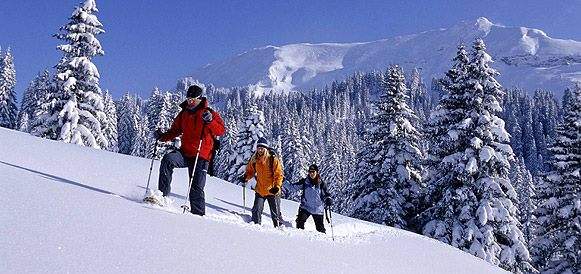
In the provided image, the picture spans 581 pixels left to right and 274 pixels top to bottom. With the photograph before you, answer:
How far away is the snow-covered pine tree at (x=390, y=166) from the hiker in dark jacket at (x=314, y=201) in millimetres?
14164

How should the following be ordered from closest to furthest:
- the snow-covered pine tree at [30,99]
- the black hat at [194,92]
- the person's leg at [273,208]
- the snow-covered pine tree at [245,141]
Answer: the black hat at [194,92] < the person's leg at [273,208] < the snow-covered pine tree at [245,141] < the snow-covered pine tree at [30,99]

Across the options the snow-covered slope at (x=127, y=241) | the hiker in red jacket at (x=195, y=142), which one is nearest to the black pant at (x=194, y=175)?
the hiker in red jacket at (x=195, y=142)

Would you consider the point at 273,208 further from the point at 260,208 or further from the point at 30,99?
the point at 30,99

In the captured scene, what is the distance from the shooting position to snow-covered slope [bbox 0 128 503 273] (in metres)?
4.22

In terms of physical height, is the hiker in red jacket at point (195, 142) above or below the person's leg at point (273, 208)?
above

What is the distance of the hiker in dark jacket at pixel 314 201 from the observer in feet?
39.9

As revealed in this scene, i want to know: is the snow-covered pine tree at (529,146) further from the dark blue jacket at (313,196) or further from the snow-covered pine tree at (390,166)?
the dark blue jacket at (313,196)

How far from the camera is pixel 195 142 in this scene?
7.89 m

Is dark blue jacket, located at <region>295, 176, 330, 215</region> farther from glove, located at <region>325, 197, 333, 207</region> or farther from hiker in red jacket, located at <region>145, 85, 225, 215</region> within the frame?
hiker in red jacket, located at <region>145, 85, 225, 215</region>

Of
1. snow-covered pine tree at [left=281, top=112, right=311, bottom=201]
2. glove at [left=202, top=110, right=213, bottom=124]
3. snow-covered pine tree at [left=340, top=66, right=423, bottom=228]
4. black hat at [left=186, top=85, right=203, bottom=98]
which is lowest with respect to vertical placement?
snow-covered pine tree at [left=281, top=112, right=311, bottom=201]

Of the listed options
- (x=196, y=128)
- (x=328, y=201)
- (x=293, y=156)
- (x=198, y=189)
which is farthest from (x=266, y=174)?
(x=293, y=156)

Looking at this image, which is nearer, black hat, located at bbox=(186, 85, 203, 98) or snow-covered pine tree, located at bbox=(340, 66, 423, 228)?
black hat, located at bbox=(186, 85, 203, 98)

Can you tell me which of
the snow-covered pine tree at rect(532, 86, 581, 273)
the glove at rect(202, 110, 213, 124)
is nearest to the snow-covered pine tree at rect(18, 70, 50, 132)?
the snow-covered pine tree at rect(532, 86, 581, 273)

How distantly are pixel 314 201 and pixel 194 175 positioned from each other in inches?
193
